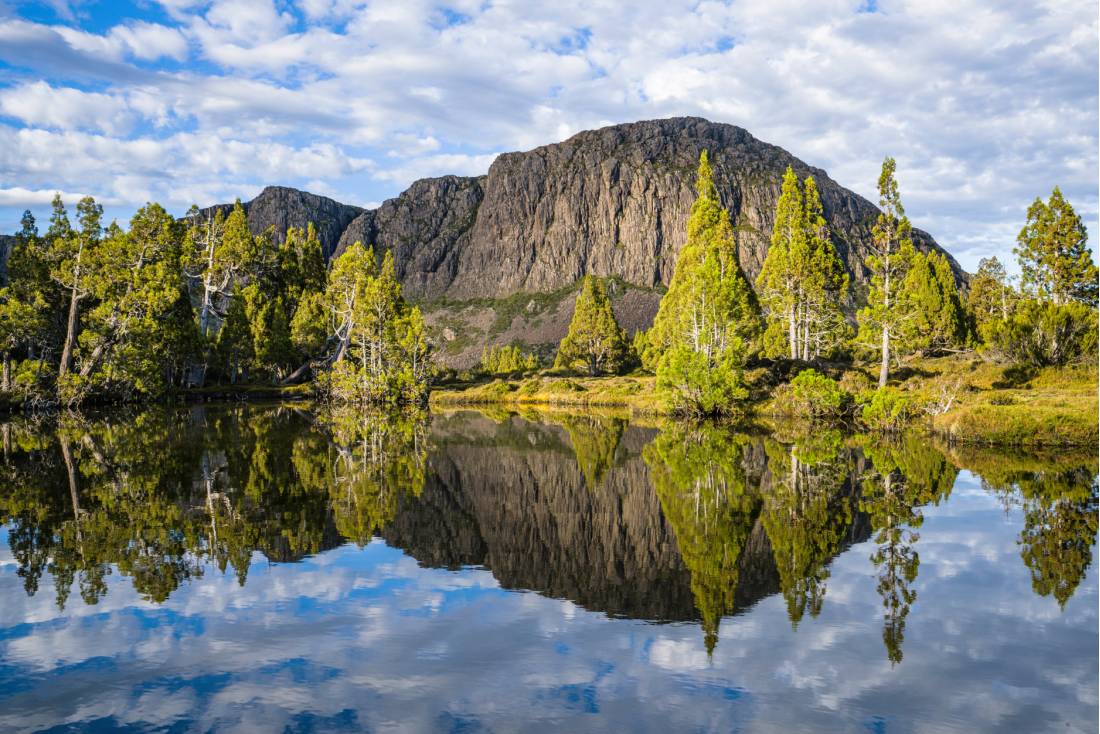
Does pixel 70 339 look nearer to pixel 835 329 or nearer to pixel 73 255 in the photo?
pixel 73 255

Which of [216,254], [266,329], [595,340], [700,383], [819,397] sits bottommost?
[819,397]

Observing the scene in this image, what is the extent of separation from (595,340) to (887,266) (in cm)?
4661

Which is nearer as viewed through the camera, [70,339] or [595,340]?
[70,339]

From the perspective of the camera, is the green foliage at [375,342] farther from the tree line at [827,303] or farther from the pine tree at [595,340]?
the pine tree at [595,340]

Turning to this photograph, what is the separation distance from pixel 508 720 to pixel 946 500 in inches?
534

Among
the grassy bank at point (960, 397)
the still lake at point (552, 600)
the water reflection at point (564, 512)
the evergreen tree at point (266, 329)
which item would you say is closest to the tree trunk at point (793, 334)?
the grassy bank at point (960, 397)

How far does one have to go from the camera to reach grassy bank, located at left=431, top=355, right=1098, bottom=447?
26203 mm

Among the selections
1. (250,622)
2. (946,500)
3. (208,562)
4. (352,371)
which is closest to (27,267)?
(352,371)

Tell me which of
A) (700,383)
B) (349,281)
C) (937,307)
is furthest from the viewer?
(937,307)

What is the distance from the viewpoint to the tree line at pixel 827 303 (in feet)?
133

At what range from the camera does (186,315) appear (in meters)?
61.9

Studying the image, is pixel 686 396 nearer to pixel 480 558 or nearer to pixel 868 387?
pixel 868 387

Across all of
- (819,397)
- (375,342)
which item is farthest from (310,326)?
(819,397)

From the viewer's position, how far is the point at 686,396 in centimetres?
4094
